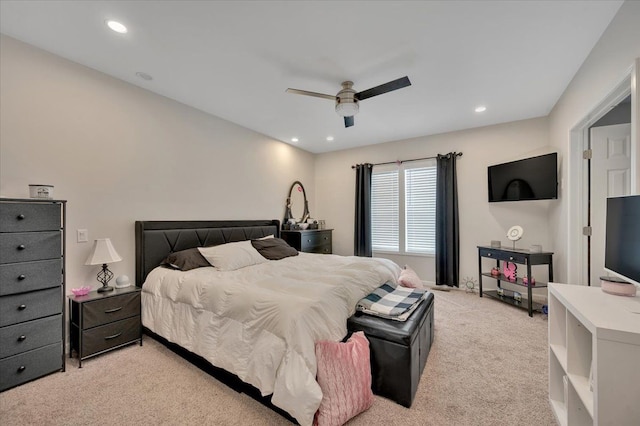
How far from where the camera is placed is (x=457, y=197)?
4.54 metres

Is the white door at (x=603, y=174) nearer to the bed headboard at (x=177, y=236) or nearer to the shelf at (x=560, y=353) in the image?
the shelf at (x=560, y=353)

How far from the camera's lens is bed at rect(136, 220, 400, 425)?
1.58m

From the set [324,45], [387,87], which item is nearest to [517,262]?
[387,87]

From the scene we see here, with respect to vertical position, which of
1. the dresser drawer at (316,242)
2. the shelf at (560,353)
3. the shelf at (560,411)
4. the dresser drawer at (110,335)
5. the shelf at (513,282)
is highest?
the dresser drawer at (316,242)

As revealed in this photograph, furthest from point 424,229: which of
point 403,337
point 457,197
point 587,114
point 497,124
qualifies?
point 403,337

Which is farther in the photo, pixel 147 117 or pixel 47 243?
pixel 147 117

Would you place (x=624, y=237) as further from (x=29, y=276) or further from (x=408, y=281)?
(x=29, y=276)

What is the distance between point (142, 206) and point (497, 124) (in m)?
5.37

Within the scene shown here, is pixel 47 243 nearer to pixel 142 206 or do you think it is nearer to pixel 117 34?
pixel 142 206

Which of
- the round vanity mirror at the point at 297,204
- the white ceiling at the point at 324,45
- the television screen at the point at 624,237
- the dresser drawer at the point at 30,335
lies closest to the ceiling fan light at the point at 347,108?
the white ceiling at the point at 324,45

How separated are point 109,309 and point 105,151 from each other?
1.63 meters

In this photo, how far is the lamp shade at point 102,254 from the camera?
244 centimetres

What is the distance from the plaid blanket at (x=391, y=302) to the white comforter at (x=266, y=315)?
0.07 metres

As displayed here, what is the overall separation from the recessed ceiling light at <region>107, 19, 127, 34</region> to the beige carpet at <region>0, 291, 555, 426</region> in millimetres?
2861
